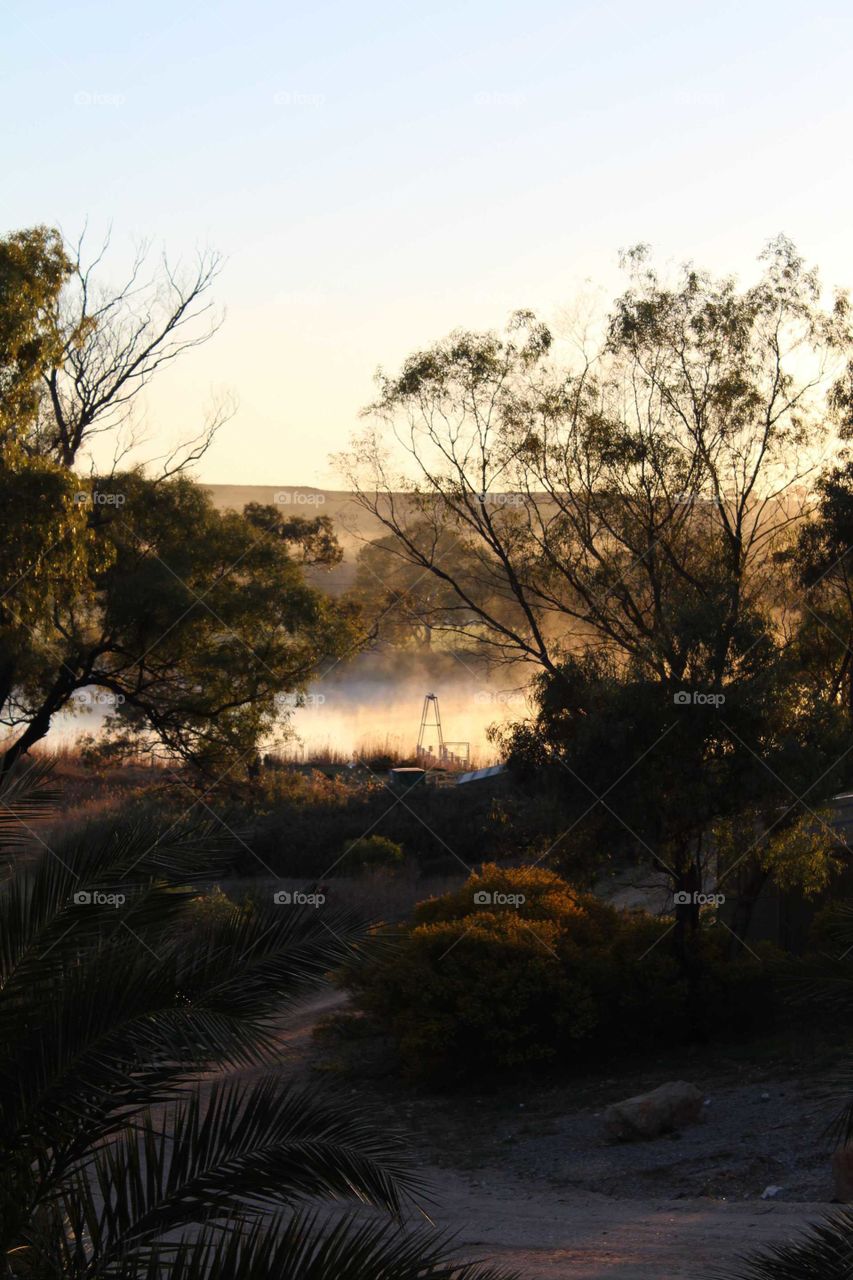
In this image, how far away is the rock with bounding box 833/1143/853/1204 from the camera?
348 inches

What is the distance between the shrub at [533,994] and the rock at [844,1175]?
15.6 feet

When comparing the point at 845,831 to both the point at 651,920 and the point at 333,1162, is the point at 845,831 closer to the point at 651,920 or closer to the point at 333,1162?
the point at 651,920

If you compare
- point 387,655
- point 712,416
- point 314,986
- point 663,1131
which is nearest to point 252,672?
point 712,416

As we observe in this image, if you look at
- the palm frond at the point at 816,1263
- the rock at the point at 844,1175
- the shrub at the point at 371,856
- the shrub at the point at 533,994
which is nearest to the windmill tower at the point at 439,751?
the shrub at the point at 371,856

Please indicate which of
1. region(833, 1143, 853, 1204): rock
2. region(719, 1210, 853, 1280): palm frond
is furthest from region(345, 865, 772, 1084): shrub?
region(719, 1210, 853, 1280): palm frond

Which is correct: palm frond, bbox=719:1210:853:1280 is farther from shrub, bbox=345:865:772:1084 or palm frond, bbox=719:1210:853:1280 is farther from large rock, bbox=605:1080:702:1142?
shrub, bbox=345:865:772:1084

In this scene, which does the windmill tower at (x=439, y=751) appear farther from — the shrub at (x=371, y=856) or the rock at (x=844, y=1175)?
the rock at (x=844, y=1175)

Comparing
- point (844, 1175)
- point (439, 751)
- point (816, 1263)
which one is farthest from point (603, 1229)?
point (439, 751)

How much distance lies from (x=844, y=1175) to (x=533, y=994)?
202 inches

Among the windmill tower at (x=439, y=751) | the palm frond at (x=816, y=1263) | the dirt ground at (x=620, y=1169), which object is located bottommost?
the dirt ground at (x=620, y=1169)

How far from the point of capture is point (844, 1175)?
29.1 ft

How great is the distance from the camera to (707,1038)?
46.3 ft

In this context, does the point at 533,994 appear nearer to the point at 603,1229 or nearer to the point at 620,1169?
the point at 620,1169

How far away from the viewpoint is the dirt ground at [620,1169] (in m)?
7.87
